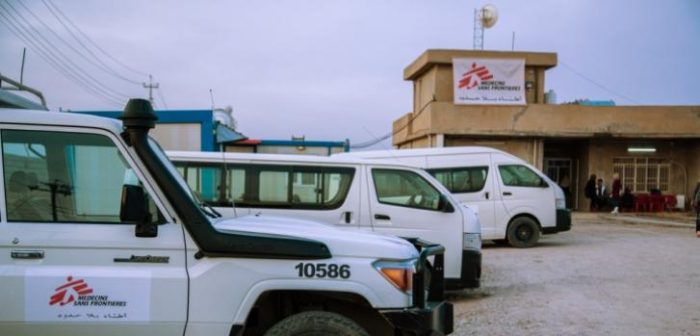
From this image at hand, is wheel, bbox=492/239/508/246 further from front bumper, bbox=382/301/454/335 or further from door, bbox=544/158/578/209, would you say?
door, bbox=544/158/578/209

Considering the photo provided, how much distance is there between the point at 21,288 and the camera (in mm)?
3520

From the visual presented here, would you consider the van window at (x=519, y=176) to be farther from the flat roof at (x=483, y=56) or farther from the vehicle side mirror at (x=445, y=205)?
the flat roof at (x=483, y=56)

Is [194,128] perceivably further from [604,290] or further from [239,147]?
[604,290]

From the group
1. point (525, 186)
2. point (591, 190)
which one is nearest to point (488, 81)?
point (591, 190)

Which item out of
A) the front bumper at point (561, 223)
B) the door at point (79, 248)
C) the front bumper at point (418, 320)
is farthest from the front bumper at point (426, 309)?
the front bumper at point (561, 223)

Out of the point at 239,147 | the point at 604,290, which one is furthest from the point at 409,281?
the point at 239,147

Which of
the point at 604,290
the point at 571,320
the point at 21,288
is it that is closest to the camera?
the point at 21,288

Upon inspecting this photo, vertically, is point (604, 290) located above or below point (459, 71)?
below

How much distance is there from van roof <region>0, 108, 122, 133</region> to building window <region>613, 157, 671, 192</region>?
86.4ft

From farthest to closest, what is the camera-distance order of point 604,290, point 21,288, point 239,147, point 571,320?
point 239,147 → point 604,290 → point 571,320 → point 21,288

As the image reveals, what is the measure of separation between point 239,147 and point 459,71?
392 inches

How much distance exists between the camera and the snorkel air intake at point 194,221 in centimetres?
366

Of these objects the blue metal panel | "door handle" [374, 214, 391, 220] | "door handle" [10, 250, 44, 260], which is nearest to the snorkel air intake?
"door handle" [10, 250, 44, 260]

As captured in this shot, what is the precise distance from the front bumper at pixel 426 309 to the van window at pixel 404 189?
4.00 metres
